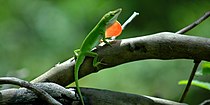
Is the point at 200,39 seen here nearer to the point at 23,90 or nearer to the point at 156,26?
the point at 23,90

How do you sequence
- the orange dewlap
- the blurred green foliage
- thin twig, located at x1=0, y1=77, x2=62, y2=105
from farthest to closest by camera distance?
the blurred green foliage → the orange dewlap → thin twig, located at x1=0, y1=77, x2=62, y2=105

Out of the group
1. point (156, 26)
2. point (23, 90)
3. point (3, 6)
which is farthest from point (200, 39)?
point (3, 6)

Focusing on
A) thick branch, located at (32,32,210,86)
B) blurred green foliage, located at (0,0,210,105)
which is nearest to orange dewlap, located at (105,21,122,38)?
thick branch, located at (32,32,210,86)

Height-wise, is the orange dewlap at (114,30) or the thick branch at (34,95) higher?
the orange dewlap at (114,30)

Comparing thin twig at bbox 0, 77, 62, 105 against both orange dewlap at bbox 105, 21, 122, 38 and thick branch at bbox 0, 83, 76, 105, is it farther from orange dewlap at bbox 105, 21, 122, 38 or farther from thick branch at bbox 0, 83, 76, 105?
orange dewlap at bbox 105, 21, 122, 38

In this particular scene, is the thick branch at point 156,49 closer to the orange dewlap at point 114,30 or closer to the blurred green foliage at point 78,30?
the orange dewlap at point 114,30

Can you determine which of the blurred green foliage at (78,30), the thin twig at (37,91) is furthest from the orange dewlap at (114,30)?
the blurred green foliage at (78,30)

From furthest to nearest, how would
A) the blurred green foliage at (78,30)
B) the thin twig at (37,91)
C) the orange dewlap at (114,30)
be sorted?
the blurred green foliage at (78,30) → the orange dewlap at (114,30) → the thin twig at (37,91)

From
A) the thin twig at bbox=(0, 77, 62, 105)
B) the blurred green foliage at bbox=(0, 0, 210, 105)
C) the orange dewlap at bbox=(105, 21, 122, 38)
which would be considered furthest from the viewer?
the blurred green foliage at bbox=(0, 0, 210, 105)
